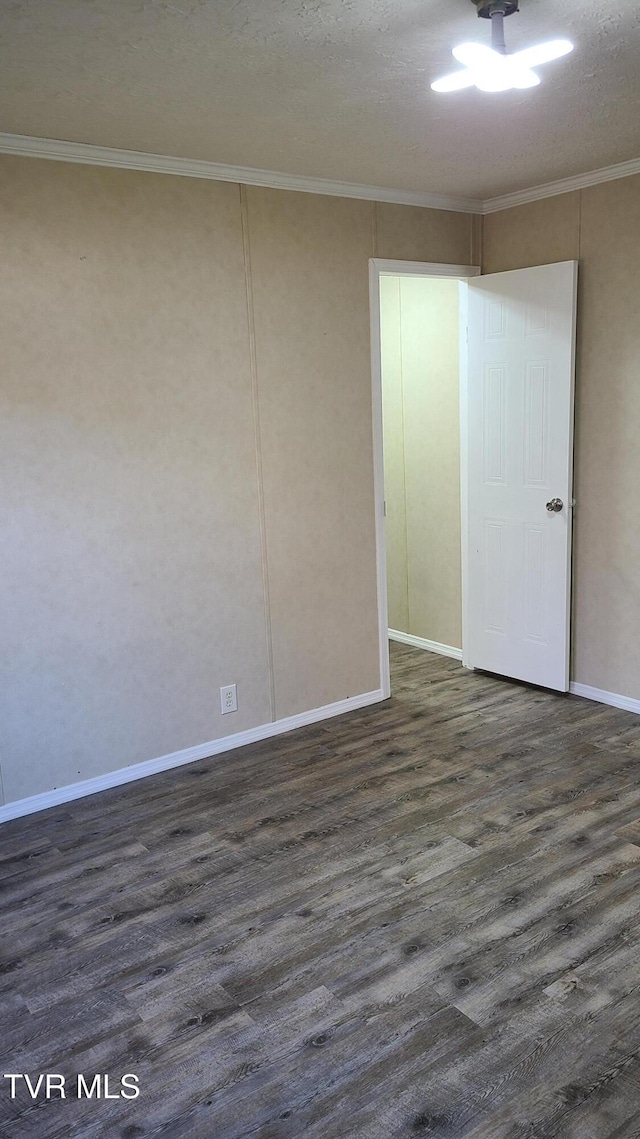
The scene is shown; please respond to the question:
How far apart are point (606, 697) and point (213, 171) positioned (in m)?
3.16

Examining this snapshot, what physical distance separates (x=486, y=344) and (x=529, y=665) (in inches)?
69.7

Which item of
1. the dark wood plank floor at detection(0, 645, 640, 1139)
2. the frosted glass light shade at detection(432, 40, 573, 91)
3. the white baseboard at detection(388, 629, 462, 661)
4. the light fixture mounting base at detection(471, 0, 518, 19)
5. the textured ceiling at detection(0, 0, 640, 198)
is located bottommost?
the dark wood plank floor at detection(0, 645, 640, 1139)

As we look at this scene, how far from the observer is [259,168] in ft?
11.8

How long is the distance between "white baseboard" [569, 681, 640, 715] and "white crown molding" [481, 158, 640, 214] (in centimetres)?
251

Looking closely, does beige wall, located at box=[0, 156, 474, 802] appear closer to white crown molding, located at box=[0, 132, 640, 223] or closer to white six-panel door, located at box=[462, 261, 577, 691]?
white crown molding, located at box=[0, 132, 640, 223]

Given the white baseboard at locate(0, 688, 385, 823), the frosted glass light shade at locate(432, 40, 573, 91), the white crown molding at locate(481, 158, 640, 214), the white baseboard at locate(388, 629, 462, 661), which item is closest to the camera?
the frosted glass light shade at locate(432, 40, 573, 91)

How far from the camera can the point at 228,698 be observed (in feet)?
12.8

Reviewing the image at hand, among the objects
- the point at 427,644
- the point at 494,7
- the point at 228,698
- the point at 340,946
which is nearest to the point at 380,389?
the point at 228,698

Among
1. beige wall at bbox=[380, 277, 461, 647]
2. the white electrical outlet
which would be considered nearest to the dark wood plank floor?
the white electrical outlet

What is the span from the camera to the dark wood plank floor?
6.33 ft

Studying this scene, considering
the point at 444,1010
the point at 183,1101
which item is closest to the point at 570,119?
the point at 444,1010

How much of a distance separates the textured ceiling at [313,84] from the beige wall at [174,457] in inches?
13.0

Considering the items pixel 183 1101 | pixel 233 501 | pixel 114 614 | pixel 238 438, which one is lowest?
pixel 183 1101

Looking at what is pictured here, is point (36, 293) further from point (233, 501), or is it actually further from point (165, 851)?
point (165, 851)
